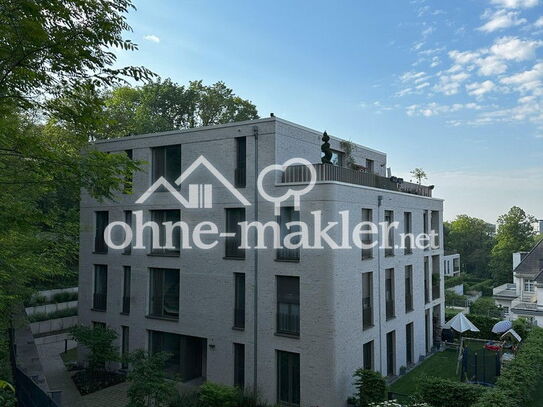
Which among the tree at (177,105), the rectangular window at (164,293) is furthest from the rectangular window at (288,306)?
the tree at (177,105)

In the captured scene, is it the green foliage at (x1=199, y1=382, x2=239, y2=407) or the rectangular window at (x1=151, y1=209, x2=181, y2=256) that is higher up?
the rectangular window at (x1=151, y1=209, x2=181, y2=256)

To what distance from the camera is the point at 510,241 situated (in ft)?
223

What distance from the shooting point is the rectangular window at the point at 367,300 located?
17.7 metres

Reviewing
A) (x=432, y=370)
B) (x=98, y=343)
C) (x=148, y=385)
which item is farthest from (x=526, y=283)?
(x=148, y=385)

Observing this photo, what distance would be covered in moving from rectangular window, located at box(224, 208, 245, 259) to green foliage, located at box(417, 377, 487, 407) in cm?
805

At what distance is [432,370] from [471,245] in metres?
70.0

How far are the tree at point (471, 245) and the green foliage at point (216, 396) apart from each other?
7486cm

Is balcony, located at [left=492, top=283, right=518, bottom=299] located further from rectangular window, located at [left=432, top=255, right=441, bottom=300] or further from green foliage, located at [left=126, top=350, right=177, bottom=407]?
green foliage, located at [left=126, top=350, right=177, bottom=407]

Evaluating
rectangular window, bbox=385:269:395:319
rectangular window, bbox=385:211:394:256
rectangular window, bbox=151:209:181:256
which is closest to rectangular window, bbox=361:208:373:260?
rectangular window, bbox=385:211:394:256

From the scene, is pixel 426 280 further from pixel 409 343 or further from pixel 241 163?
pixel 241 163

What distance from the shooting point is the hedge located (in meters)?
12.2

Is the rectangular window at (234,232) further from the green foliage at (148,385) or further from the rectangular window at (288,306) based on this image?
the green foliage at (148,385)

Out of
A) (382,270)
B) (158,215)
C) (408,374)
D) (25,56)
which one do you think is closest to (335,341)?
(382,270)

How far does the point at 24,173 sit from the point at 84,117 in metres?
5.37
